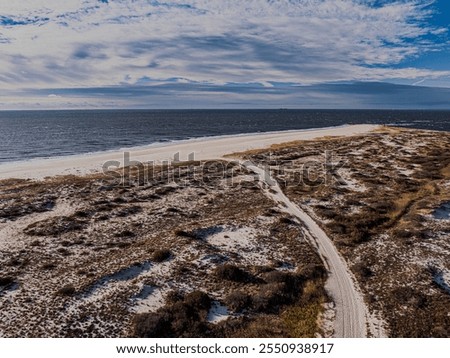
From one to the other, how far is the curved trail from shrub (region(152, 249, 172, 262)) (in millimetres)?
11634

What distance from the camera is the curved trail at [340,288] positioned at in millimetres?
18641

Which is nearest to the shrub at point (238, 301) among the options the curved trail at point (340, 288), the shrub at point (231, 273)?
the shrub at point (231, 273)

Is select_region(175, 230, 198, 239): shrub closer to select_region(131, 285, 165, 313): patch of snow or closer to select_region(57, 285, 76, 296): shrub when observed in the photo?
select_region(131, 285, 165, 313): patch of snow

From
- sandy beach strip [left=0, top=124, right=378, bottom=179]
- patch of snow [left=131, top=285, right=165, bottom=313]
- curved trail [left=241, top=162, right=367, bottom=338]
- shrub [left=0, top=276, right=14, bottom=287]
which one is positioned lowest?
patch of snow [left=131, top=285, right=165, bottom=313]

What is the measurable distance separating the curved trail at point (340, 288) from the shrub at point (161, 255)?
11634 mm

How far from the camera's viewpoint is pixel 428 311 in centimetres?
2005

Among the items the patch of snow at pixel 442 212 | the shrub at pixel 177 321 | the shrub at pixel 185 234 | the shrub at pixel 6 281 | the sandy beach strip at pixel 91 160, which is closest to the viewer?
the shrub at pixel 177 321

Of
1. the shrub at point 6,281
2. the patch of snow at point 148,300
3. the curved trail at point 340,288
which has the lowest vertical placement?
the patch of snow at point 148,300

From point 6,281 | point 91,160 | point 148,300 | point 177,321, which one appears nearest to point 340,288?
point 177,321

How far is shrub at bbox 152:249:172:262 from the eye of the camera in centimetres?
2571

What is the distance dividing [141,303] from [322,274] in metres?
12.2

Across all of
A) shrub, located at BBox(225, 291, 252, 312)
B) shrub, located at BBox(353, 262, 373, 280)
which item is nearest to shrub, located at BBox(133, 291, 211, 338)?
shrub, located at BBox(225, 291, 252, 312)

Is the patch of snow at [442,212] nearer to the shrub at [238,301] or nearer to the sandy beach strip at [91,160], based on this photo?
the shrub at [238,301]
